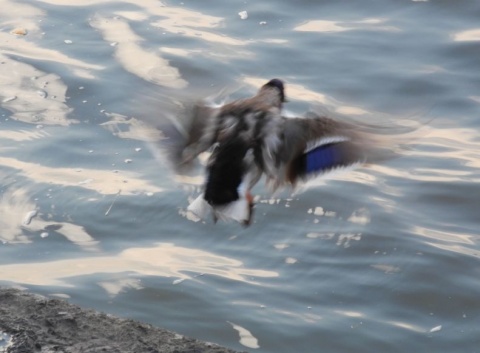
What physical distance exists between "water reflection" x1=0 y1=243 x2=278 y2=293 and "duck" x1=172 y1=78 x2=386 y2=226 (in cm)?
203

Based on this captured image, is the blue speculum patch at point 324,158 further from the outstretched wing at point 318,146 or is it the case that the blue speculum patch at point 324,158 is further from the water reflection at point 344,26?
the water reflection at point 344,26

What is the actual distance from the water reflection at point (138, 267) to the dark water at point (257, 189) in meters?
0.01

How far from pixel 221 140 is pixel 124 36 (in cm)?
563

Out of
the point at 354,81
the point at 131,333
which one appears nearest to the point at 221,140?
the point at 131,333

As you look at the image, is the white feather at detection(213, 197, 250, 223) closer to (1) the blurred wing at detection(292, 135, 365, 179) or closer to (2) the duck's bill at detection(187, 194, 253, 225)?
(2) the duck's bill at detection(187, 194, 253, 225)

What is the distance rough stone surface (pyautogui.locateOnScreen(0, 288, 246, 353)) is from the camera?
4441mm

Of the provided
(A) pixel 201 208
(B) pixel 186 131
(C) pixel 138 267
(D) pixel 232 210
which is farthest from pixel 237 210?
(C) pixel 138 267

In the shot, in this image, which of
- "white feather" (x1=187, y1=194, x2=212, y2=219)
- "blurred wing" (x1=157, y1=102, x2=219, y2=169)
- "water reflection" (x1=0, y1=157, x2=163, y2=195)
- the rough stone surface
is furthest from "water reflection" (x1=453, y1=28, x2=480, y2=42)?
the rough stone surface

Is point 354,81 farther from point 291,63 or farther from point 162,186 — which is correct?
point 162,186

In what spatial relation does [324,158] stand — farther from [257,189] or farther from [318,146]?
[257,189]

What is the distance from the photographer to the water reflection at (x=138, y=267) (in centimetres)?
676

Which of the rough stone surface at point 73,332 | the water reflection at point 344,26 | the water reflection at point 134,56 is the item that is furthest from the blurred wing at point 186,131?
the water reflection at point 344,26

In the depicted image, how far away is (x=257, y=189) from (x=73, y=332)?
3.27m

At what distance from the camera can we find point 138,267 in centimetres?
696
